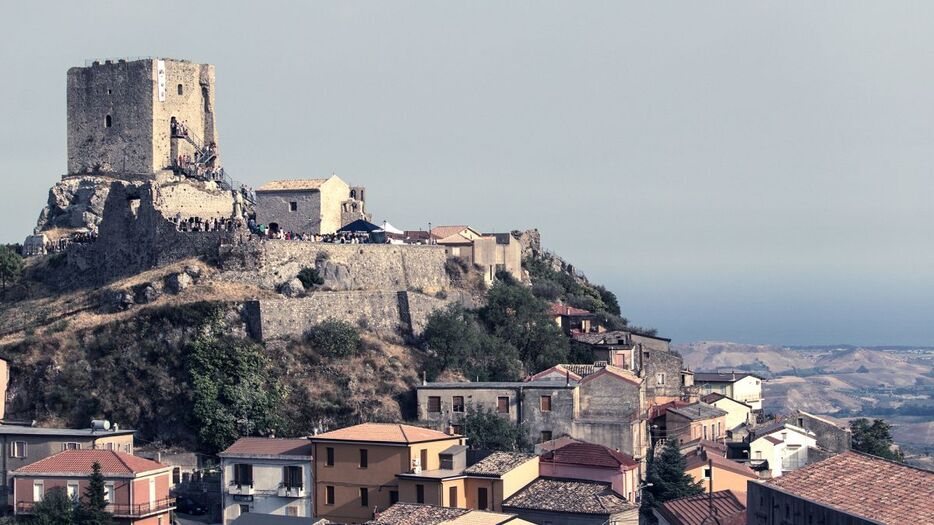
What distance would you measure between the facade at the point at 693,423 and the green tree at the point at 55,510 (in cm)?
2439

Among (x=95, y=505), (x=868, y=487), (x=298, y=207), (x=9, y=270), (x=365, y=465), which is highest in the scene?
(x=298, y=207)

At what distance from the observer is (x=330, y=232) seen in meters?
76.3

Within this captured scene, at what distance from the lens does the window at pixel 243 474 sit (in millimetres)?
56125

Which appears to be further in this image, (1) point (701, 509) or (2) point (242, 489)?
(2) point (242, 489)

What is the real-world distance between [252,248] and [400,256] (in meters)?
8.26

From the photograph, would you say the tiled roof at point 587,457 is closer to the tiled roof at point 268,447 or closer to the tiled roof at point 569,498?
the tiled roof at point 569,498

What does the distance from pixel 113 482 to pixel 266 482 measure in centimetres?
509

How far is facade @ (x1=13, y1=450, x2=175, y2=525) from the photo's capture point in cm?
5431

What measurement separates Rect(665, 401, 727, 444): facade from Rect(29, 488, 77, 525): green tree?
2439cm

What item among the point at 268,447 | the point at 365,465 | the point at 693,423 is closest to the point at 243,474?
the point at 268,447

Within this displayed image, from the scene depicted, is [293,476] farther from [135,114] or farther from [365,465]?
[135,114]

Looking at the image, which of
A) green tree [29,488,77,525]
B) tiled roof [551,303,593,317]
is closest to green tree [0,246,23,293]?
green tree [29,488,77,525]

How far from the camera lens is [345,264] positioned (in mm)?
69125

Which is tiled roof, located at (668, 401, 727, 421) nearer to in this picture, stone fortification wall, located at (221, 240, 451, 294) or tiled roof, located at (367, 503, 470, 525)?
stone fortification wall, located at (221, 240, 451, 294)
